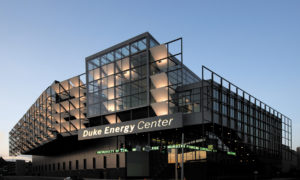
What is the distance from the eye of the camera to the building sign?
45.6 metres

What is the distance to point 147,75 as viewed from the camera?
50562 millimetres

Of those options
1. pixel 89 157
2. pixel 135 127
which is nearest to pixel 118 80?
pixel 135 127

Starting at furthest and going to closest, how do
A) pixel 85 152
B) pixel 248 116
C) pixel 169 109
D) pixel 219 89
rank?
1. pixel 85 152
2. pixel 248 116
3. pixel 219 89
4. pixel 169 109

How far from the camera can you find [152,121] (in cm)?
4828

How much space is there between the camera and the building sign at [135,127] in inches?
1795

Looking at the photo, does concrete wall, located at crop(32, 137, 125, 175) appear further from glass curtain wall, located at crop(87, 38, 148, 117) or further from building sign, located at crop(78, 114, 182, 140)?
glass curtain wall, located at crop(87, 38, 148, 117)

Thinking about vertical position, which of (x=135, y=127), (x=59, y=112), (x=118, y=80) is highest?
(x=118, y=80)

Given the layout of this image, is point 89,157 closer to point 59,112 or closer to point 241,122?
point 59,112

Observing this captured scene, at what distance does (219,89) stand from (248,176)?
18.6m

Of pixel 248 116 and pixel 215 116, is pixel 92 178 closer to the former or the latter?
pixel 215 116

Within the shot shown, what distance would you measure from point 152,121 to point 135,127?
420 centimetres

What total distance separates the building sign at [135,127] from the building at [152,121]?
0.54 ft

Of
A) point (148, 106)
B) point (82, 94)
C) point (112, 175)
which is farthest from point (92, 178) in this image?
point (148, 106)

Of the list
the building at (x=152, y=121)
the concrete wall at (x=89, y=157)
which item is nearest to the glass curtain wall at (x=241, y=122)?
the building at (x=152, y=121)
